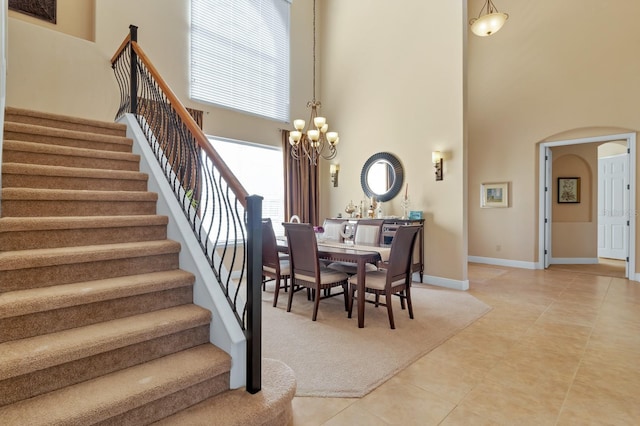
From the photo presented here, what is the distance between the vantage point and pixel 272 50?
6.18 meters

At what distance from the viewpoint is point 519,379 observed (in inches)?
89.9

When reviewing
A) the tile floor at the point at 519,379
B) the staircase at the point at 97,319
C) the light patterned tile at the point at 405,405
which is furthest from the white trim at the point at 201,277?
the light patterned tile at the point at 405,405

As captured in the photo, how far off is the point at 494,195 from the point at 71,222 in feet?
23.2

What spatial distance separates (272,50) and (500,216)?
5651 mm

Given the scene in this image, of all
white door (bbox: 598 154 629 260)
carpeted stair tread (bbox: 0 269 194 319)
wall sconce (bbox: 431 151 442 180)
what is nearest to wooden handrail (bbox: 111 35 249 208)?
carpeted stair tread (bbox: 0 269 194 319)

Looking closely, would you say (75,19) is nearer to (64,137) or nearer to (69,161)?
(64,137)

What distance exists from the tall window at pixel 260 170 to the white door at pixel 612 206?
7.55m

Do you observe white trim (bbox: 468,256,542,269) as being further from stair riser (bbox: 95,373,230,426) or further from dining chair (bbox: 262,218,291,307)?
stair riser (bbox: 95,373,230,426)

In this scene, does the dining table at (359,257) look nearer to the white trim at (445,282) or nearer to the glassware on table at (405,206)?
the white trim at (445,282)

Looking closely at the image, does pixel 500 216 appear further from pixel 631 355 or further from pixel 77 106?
pixel 77 106

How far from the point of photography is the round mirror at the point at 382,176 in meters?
5.64

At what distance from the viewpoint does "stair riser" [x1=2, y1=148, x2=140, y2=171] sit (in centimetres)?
247

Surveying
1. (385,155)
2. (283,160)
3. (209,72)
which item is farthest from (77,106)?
(385,155)

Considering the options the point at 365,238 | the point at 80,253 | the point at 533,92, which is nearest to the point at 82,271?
the point at 80,253
